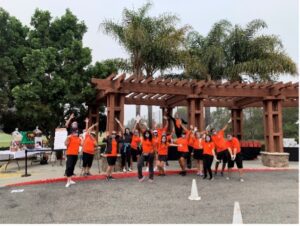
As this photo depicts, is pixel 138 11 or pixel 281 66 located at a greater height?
pixel 138 11

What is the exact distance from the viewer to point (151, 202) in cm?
680

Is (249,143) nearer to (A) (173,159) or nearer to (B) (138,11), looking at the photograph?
(A) (173,159)

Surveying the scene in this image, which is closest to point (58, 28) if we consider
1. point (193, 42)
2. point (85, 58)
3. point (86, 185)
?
point (85, 58)

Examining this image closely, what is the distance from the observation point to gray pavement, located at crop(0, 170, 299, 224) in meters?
5.61

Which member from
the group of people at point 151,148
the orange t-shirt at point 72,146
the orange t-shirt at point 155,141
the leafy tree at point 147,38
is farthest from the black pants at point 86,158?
the leafy tree at point 147,38

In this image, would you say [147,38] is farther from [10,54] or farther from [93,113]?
[10,54]

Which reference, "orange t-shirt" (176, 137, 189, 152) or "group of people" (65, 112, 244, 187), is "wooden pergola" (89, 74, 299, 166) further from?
"orange t-shirt" (176, 137, 189, 152)

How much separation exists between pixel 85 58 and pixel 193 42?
871 centimetres

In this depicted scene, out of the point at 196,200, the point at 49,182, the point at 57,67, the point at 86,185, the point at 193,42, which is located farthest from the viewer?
the point at 193,42

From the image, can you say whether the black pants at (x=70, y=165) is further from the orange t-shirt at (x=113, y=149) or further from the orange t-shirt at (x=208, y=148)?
the orange t-shirt at (x=208, y=148)

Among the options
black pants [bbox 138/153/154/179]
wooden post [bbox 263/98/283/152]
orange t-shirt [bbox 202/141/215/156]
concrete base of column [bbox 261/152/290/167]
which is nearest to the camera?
black pants [bbox 138/153/154/179]

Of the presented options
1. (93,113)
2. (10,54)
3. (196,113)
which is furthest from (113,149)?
(10,54)

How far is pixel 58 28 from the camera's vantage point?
54.9 feet

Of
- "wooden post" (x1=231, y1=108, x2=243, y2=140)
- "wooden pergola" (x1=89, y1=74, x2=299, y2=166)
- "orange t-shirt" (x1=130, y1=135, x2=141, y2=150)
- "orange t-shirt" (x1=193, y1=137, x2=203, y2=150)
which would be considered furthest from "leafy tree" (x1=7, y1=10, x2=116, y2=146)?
"wooden post" (x1=231, y1=108, x2=243, y2=140)
